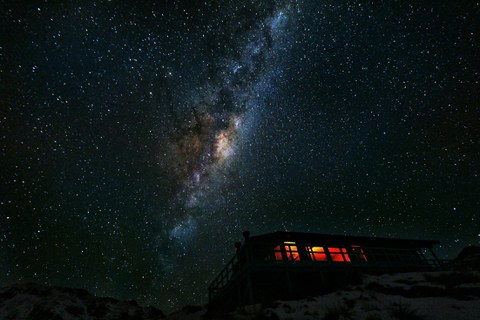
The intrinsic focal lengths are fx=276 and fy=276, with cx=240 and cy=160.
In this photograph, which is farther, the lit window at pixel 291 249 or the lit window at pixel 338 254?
the lit window at pixel 338 254

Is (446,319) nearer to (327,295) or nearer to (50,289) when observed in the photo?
(327,295)

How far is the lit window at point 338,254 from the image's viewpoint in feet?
66.3

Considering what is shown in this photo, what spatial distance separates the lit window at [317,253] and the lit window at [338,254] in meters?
0.58

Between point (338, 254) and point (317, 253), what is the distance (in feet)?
8.12

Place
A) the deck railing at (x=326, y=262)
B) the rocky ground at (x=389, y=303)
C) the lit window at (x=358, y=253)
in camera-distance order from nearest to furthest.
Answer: the rocky ground at (x=389, y=303), the deck railing at (x=326, y=262), the lit window at (x=358, y=253)

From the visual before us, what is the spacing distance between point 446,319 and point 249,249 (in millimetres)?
10285

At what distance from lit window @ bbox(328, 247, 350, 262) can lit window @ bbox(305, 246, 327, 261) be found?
1.89 ft

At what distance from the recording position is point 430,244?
23484 millimetres

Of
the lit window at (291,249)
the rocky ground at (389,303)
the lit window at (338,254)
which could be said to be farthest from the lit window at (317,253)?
the rocky ground at (389,303)

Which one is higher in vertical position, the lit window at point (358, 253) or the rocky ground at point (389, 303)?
the lit window at point (358, 253)

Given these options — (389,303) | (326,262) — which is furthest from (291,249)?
(389,303)

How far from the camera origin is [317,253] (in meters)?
19.9

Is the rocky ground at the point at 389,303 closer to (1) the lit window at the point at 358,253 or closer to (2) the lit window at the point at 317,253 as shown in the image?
(1) the lit window at the point at 358,253

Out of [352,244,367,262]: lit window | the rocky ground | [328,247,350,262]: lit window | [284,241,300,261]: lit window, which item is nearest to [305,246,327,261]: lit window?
[328,247,350,262]: lit window
